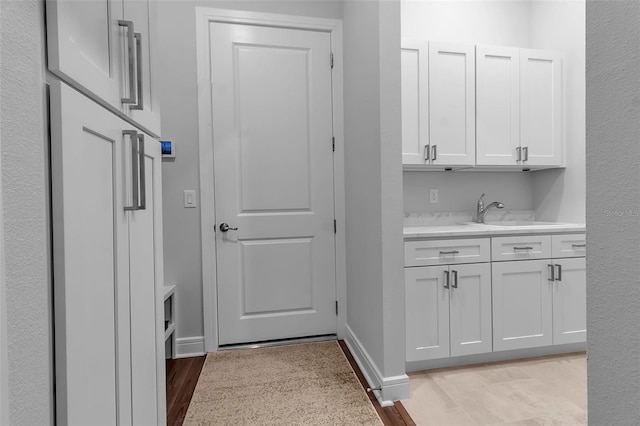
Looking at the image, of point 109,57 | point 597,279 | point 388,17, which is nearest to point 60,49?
point 109,57

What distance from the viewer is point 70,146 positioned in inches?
24.0

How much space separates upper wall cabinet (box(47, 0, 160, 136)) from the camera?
0.58m

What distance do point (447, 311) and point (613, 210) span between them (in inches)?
62.2

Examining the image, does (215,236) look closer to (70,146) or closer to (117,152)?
(117,152)

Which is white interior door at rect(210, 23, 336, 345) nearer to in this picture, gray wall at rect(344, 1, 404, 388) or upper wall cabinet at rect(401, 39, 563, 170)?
gray wall at rect(344, 1, 404, 388)

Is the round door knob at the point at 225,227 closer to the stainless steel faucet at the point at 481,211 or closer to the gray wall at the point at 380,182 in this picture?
the gray wall at the point at 380,182

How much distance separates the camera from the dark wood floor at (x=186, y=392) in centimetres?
154

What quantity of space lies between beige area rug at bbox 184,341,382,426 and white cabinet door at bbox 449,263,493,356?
684 millimetres

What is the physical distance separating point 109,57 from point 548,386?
2.41 m

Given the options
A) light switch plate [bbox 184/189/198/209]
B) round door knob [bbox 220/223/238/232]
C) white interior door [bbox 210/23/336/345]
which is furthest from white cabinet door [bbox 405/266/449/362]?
light switch plate [bbox 184/189/198/209]

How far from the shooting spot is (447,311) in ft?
6.51

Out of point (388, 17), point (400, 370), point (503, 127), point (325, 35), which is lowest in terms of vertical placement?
point (400, 370)

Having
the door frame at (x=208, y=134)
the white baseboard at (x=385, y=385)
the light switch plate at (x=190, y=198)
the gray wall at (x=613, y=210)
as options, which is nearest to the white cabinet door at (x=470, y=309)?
the white baseboard at (x=385, y=385)

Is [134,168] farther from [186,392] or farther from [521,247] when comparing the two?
[521,247]
